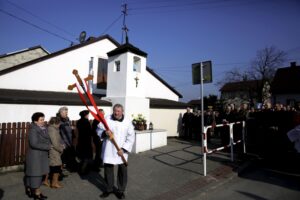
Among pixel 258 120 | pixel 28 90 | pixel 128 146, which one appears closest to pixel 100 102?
pixel 28 90

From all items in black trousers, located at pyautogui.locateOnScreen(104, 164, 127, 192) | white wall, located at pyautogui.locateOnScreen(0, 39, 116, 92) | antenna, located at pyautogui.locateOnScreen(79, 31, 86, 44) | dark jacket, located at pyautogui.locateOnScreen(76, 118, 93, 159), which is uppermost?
antenna, located at pyautogui.locateOnScreen(79, 31, 86, 44)

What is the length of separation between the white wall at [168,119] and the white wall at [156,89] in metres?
2.16

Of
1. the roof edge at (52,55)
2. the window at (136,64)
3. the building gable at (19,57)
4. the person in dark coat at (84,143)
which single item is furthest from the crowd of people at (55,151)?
the building gable at (19,57)

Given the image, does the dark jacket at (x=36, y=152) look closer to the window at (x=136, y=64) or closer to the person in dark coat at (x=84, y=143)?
the person in dark coat at (x=84, y=143)

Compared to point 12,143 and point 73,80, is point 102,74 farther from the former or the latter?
point 12,143

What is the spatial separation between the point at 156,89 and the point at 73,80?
6037 mm

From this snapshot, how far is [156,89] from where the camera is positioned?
52.7ft

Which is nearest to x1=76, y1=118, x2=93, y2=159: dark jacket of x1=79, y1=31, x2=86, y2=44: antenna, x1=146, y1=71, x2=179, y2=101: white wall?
x1=146, y1=71, x2=179, y2=101: white wall

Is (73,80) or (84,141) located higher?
(73,80)

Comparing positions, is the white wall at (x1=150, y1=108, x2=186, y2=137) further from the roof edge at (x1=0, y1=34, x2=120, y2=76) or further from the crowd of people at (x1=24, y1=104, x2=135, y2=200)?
the crowd of people at (x1=24, y1=104, x2=135, y2=200)

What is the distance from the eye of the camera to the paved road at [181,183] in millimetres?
4695

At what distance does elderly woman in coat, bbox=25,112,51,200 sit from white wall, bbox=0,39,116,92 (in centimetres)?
713

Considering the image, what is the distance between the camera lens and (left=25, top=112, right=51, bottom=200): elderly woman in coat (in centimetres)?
428

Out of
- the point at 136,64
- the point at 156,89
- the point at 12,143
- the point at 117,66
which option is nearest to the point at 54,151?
the point at 12,143
